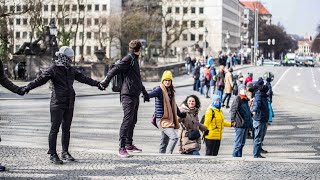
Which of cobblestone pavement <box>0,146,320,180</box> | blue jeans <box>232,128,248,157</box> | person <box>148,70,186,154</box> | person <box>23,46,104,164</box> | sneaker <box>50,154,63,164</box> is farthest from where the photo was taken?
blue jeans <box>232,128,248,157</box>

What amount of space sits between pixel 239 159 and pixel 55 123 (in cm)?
294

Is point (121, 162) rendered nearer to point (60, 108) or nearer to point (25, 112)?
point (60, 108)

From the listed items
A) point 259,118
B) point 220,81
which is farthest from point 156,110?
point 220,81

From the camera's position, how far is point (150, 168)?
858 cm

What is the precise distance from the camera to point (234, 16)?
156 meters

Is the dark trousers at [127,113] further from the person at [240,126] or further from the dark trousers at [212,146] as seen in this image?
the person at [240,126]

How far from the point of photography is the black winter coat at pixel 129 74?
30.3ft

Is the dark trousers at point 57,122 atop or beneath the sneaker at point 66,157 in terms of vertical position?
atop

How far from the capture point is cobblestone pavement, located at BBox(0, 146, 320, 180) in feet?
26.4

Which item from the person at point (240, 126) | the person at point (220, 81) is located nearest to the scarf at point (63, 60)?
the person at point (240, 126)

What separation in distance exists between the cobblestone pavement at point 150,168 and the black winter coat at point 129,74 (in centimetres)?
106

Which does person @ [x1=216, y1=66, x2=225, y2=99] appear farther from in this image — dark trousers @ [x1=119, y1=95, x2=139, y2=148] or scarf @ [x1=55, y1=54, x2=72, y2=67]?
scarf @ [x1=55, y1=54, x2=72, y2=67]

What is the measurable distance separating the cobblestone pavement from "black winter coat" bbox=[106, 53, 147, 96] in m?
1.06

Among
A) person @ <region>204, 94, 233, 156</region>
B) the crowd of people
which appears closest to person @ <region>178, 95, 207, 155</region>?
the crowd of people
